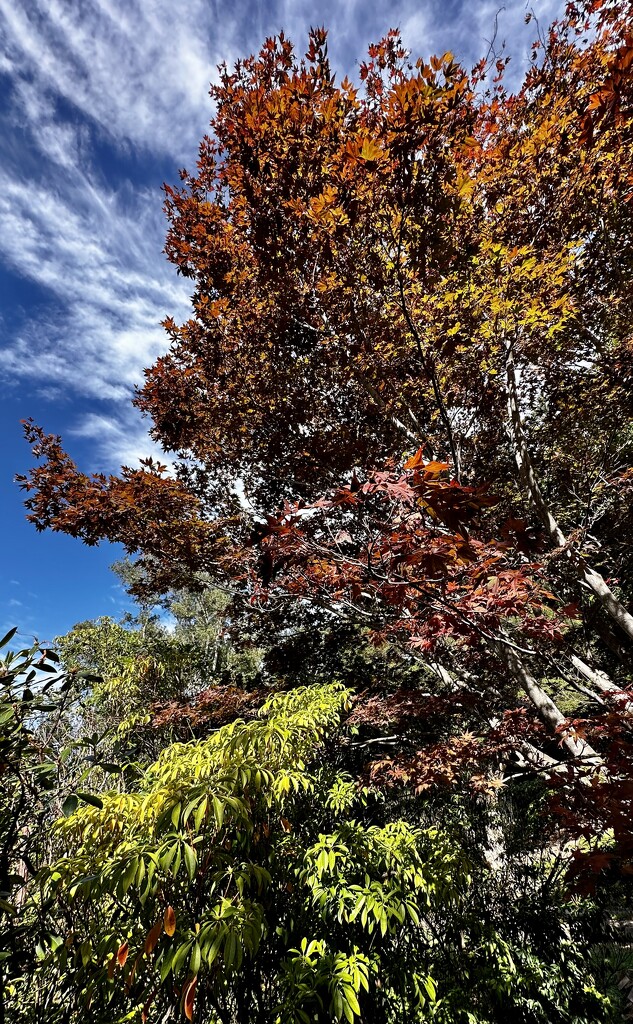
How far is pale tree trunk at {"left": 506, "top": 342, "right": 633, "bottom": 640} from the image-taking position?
3.63 metres

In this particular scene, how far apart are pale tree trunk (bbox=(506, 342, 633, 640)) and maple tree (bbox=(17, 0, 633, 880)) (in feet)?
0.09

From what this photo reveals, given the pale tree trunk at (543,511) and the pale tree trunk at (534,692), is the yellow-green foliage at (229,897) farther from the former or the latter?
the pale tree trunk at (543,511)

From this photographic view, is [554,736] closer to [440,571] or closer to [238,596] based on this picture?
[440,571]

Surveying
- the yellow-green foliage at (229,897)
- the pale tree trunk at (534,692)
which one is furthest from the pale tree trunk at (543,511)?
the yellow-green foliage at (229,897)

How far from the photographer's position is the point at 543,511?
3.72 m

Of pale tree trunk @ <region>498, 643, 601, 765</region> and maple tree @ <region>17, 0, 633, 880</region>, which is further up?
maple tree @ <region>17, 0, 633, 880</region>

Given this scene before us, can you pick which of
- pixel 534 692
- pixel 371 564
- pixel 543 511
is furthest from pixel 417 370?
pixel 534 692

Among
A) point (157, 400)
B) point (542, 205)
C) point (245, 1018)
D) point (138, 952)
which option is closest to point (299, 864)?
point (245, 1018)

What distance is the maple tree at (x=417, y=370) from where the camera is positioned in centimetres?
262

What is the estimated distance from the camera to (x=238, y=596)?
6.12 m

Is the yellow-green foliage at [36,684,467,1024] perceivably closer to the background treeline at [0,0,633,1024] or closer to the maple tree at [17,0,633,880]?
the background treeline at [0,0,633,1024]

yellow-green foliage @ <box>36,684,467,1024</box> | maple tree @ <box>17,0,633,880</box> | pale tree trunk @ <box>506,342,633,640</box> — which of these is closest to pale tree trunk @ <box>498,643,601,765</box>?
maple tree @ <box>17,0,633,880</box>

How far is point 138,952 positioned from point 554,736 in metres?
3.17

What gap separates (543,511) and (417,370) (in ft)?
6.14
